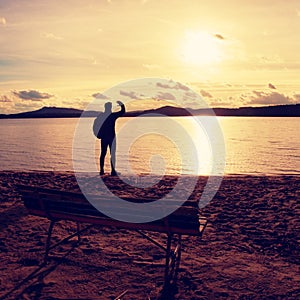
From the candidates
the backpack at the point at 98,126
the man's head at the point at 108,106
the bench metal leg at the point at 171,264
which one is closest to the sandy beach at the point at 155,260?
the bench metal leg at the point at 171,264

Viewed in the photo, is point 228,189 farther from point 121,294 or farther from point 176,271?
point 121,294

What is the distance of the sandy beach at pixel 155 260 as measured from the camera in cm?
551

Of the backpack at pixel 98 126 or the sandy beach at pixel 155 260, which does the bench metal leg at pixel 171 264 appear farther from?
the backpack at pixel 98 126

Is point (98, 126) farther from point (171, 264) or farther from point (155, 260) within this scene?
point (171, 264)

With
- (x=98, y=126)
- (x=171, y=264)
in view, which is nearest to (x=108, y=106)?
(x=98, y=126)

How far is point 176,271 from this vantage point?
20.1 ft

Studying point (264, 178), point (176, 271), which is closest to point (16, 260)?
point (176, 271)

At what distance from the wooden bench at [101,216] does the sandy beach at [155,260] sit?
0.40 m

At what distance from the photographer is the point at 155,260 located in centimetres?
660

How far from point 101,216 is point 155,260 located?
1.42m

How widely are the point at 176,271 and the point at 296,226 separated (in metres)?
3.65

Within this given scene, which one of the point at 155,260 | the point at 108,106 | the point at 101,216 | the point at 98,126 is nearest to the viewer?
the point at 101,216

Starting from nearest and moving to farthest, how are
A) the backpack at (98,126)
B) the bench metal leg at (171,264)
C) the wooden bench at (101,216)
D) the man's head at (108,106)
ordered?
the wooden bench at (101,216), the bench metal leg at (171,264), the man's head at (108,106), the backpack at (98,126)

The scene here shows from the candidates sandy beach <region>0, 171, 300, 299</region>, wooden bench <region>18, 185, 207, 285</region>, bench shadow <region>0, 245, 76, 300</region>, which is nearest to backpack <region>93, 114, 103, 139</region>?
sandy beach <region>0, 171, 300, 299</region>
